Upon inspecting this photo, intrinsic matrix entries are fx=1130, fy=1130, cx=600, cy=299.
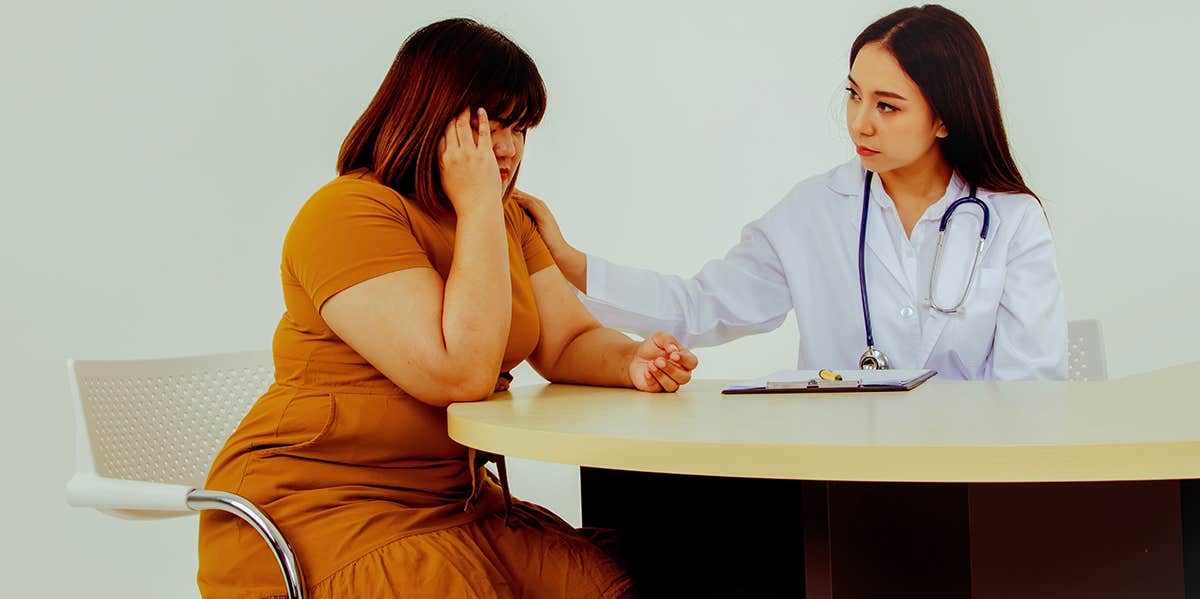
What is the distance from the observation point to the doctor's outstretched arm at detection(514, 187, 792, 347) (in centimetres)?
222

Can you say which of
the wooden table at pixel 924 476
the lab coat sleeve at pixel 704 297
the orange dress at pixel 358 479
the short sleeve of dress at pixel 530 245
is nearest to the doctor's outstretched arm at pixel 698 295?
the lab coat sleeve at pixel 704 297

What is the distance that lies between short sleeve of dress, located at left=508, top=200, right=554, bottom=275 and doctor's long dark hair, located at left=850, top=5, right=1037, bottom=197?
2.81ft

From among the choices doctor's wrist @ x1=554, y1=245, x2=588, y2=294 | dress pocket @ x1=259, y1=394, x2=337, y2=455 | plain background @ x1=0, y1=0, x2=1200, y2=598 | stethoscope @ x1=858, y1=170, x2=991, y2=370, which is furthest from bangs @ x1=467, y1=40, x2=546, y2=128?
plain background @ x1=0, y1=0, x2=1200, y2=598

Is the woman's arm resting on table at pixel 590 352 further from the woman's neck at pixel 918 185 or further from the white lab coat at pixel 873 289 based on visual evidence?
the woman's neck at pixel 918 185

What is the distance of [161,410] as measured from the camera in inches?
68.5

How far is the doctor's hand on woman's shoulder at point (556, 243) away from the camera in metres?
1.94

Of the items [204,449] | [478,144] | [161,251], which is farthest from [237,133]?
[478,144]

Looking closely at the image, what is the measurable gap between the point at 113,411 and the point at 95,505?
Answer: 256mm

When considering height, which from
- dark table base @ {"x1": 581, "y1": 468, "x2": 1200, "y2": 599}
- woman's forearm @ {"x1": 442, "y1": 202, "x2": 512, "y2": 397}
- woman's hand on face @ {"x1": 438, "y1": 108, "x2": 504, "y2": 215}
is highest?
woman's hand on face @ {"x1": 438, "y1": 108, "x2": 504, "y2": 215}

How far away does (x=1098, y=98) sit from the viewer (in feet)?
11.0

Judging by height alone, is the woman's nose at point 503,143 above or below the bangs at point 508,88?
below

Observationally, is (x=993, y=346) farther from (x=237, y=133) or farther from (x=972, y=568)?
(x=237, y=133)

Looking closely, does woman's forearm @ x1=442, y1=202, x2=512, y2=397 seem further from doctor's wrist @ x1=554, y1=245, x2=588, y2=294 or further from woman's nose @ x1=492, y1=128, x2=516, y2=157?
doctor's wrist @ x1=554, y1=245, x2=588, y2=294

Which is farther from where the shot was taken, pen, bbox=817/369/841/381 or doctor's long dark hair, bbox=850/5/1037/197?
doctor's long dark hair, bbox=850/5/1037/197
